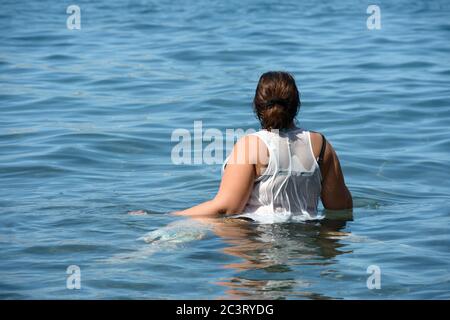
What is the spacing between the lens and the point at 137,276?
16.5 ft

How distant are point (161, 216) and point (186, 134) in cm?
301

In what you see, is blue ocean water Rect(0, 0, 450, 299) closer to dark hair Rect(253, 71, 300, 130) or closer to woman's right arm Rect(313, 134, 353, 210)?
woman's right arm Rect(313, 134, 353, 210)

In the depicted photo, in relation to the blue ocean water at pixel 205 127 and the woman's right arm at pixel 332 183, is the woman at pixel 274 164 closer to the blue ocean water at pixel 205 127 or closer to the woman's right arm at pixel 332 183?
the woman's right arm at pixel 332 183

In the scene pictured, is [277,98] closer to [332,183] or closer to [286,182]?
[286,182]

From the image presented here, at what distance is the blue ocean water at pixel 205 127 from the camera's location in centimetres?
512

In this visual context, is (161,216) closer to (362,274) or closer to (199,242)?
(199,242)

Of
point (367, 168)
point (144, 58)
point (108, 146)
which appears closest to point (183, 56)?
point (144, 58)

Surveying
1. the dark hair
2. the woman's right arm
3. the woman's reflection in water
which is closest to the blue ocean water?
the woman's reflection in water

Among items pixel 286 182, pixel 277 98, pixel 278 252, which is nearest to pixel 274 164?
pixel 286 182

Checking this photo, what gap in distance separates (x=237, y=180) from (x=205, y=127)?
4.18m

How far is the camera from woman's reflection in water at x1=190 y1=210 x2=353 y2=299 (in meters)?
4.76

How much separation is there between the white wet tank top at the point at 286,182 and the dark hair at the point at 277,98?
10 cm

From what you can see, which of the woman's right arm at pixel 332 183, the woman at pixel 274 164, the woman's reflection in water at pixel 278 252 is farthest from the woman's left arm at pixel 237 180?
the woman's right arm at pixel 332 183

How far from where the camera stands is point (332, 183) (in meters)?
5.57
